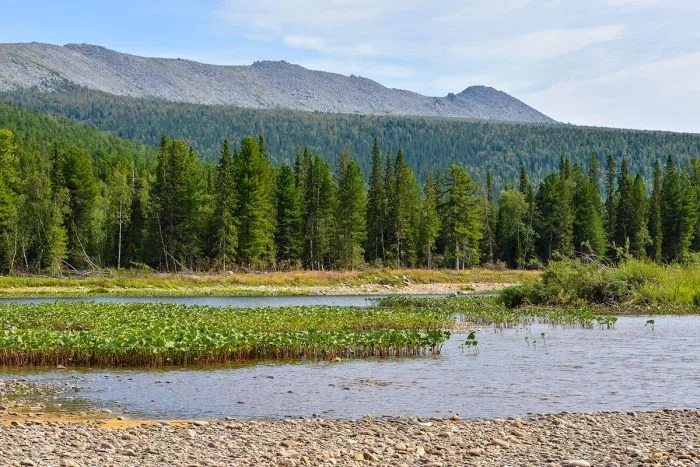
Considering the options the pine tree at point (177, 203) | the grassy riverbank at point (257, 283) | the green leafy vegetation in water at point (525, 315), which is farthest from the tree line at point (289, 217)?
the green leafy vegetation in water at point (525, 315)

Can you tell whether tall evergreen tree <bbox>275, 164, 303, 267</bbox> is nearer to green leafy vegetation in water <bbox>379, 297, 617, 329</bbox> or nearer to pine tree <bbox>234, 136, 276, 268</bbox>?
pine tree <bbox>234, 136, 276, 268</bbox>

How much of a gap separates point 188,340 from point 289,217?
67.4m

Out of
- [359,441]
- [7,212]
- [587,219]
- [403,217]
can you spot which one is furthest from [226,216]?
[359,441]

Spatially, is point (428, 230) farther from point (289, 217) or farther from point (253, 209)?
point (253, 209)

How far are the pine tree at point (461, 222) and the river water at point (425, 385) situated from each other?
67.9 m

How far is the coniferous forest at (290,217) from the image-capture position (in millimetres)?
83875

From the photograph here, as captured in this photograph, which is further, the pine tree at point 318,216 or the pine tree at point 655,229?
the pine tree at point 655,229

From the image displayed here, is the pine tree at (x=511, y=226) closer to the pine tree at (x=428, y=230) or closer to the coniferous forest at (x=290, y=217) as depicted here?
the coniferous forest at (x=290, y=217)

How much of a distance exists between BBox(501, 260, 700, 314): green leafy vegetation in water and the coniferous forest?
1317 inches

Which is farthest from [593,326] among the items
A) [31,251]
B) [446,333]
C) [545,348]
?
[31,251]

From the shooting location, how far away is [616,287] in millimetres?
44500

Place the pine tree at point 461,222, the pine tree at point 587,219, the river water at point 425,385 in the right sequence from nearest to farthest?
1. the river water at point 425,385
2. the pine tree at point 461,222
3. the pine tree at point 587,219

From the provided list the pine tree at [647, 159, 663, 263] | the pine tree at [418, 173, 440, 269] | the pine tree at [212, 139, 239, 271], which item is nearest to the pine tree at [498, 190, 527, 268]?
the pine tree at [418, 173, 440, 269]

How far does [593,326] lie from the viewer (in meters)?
35.8
